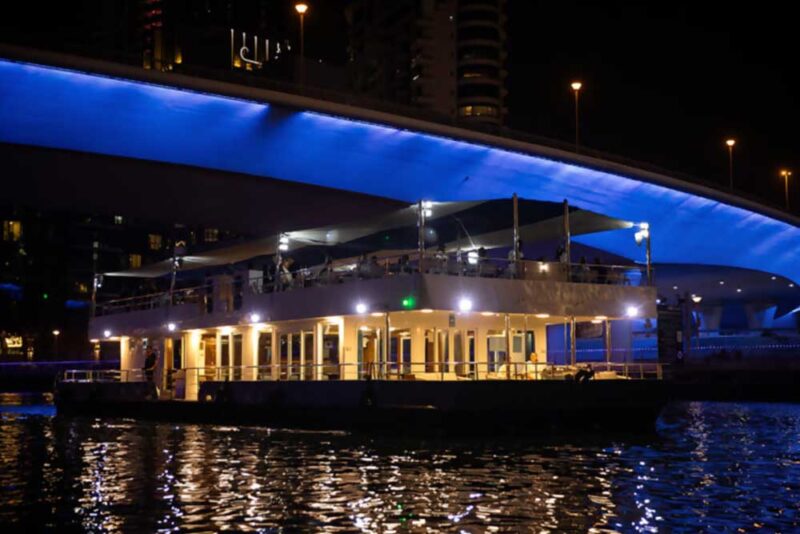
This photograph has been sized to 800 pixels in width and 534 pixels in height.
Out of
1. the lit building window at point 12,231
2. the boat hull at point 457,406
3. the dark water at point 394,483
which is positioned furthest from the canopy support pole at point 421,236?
the lit building window at point 12,231

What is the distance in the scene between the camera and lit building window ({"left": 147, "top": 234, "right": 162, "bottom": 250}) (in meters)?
125

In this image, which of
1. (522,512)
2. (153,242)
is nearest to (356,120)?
(522,512)

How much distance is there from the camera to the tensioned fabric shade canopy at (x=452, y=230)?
33875mm

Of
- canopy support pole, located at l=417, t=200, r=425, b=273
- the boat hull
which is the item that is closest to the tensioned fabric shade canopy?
canopy support pole, located at l=417, t=200, r=425, b=273

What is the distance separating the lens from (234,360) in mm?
36188

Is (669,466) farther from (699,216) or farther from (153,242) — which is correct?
(153,242)

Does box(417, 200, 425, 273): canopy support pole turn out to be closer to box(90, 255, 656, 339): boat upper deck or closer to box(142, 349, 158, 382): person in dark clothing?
box(90, 255, 656, 339): boat upper deck

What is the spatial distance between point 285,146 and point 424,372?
11627 mm

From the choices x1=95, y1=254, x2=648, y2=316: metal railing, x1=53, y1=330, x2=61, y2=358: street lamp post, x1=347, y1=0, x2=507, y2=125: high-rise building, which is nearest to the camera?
x1=95, y1=254, x2=648, y2=316: metal railing

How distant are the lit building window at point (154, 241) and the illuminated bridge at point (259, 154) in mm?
84387

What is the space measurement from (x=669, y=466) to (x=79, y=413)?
26.1m

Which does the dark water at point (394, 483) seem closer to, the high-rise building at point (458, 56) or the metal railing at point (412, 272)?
the metal railing at point (412, 272)

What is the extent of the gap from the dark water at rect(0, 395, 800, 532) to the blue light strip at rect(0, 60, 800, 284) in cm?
1062

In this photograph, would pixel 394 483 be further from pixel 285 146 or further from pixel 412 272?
pixel 285 146
